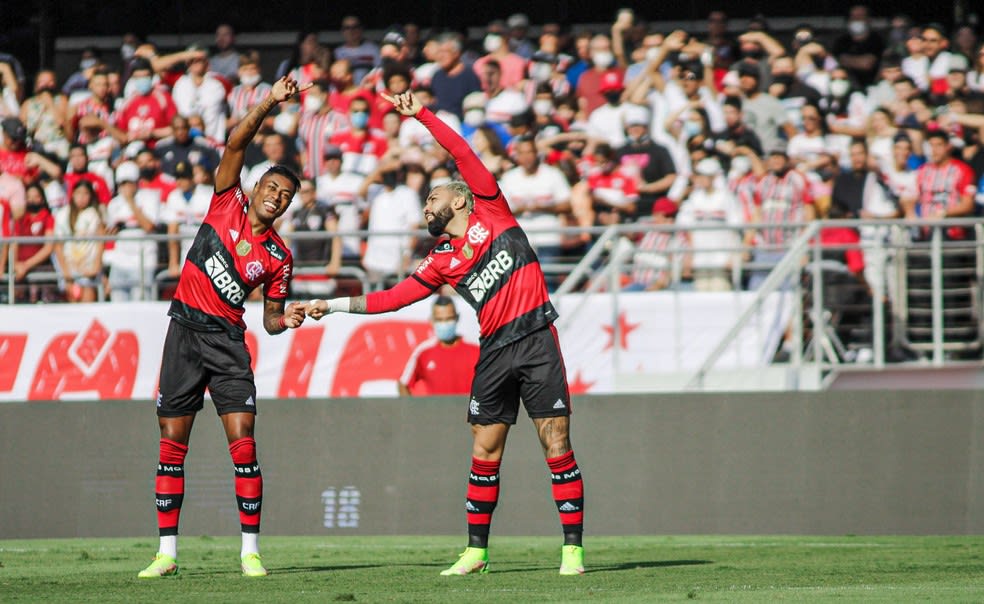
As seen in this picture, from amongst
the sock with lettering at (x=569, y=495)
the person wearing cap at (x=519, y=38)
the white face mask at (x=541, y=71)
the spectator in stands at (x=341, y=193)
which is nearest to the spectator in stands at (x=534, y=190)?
the spectator in stands at (x=341, y=193)

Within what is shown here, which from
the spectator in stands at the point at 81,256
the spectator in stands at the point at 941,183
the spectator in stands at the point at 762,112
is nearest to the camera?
the spectator in stands at the point at 941,183

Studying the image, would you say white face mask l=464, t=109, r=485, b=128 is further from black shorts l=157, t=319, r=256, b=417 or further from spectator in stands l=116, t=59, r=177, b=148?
black shorts l=157, t=319, r=256, b=417

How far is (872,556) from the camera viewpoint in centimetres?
1096

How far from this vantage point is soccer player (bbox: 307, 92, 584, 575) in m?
9.41

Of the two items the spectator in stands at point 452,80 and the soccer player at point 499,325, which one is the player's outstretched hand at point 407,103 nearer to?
the soccer player at point 499,325

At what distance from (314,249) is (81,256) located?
2574 mm

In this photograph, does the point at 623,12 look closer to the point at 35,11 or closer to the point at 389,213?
the point at 389,213

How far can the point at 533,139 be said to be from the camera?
18.4m

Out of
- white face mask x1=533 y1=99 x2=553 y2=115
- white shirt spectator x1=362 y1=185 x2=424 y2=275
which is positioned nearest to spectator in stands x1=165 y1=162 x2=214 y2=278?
white shirt spectator x1=362 y1=185 x2=424 y2=275

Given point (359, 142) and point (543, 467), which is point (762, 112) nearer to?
point (359, 142)

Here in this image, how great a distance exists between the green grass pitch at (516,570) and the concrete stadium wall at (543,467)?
31 centimetres

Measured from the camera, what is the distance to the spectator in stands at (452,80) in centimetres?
1998

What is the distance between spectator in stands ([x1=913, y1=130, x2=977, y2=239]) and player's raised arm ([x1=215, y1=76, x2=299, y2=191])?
27.8 ft

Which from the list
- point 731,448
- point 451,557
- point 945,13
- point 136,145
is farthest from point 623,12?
point 451,557
